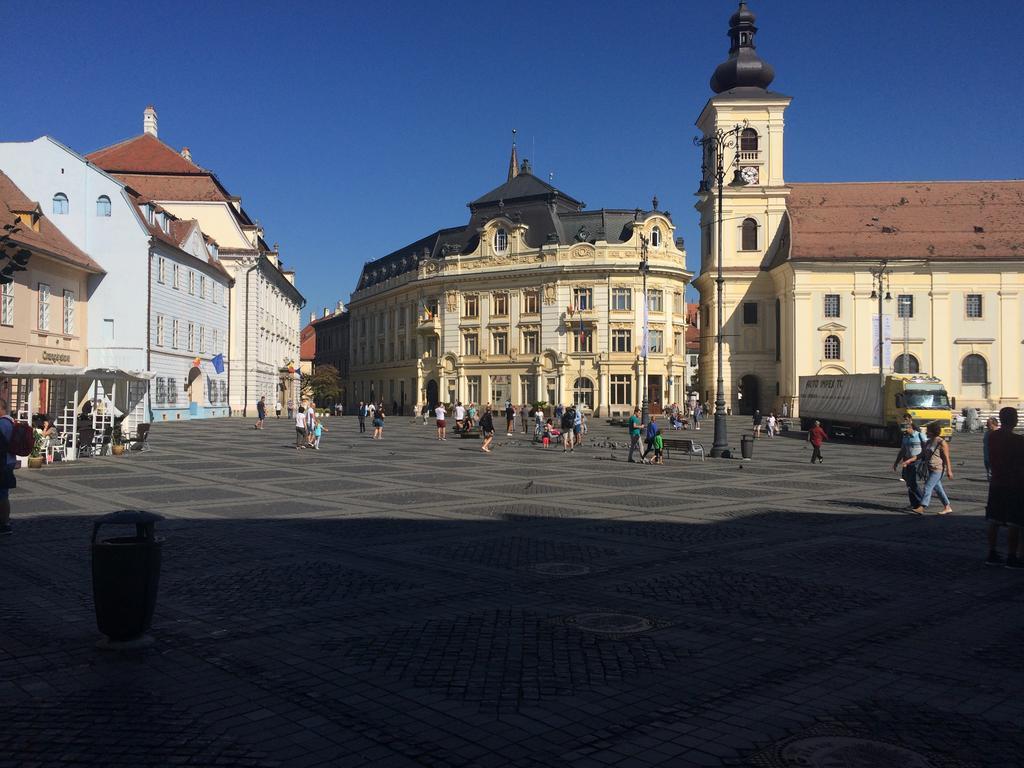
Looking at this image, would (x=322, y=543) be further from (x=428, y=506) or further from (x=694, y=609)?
(x=694, y=609)

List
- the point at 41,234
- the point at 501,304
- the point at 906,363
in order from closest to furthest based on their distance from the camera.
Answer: the point at 41,234, the point at 906,363, the point at 501,304

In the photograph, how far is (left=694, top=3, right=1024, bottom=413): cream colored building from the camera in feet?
203

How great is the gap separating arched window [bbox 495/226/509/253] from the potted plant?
51.9 meters

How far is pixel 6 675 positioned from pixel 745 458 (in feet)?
81.1

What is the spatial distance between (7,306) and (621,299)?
44972 mm

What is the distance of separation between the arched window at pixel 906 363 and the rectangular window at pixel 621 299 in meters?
19.9

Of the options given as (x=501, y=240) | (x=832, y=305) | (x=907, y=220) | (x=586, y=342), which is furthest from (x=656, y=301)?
(x=907, y=220)

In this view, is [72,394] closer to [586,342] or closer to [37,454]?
[37,454]

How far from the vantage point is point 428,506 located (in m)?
15.4

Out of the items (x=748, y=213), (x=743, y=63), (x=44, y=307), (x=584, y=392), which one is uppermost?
(x=743, y=63)

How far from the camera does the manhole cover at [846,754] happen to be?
184 inches

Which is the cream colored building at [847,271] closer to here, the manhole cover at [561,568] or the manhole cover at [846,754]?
the manhole cover at [561,568]

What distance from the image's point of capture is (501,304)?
72.4m

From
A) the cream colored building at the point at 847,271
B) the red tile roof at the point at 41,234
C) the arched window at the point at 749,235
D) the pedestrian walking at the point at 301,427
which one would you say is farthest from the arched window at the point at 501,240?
the pedestrian walking at the point at 301,427
